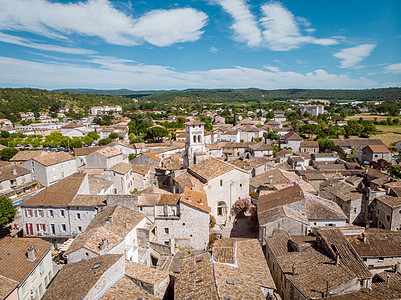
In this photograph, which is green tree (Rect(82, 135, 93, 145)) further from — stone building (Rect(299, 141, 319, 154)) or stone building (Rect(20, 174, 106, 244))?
stone building (Rect(299, 141, 319, 154))

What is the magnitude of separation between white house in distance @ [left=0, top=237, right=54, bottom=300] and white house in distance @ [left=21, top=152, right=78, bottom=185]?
28.0 metres

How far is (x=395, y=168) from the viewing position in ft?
196

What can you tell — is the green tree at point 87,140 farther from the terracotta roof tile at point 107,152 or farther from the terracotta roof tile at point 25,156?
the terracotta roof tile at point 107,152

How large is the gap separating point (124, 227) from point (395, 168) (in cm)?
6307

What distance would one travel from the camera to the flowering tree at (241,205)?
3431cm

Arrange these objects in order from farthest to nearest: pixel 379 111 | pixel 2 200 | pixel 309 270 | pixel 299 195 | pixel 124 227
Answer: pixel 379 111
pixel 2 200
pixel 299 195
pixel 124 227
pixel 309 270

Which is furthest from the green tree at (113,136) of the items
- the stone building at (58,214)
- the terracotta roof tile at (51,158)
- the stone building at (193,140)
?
the stone building at (58,214)

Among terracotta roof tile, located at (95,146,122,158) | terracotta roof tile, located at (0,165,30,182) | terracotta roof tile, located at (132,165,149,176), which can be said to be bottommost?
terracotta roof tile, located at (132,165,149,176)

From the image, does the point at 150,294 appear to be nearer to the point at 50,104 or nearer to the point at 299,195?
the point at 299,195

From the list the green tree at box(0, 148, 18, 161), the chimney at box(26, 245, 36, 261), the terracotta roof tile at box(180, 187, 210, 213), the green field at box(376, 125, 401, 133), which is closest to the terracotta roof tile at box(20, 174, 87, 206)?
the chimney at box(26, 245, 36, 261)

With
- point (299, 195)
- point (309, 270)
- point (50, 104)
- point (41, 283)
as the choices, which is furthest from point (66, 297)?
point (50, 104)

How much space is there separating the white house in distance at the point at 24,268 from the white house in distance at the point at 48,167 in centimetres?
2795

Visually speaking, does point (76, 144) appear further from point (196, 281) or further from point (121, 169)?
point (196, 281)

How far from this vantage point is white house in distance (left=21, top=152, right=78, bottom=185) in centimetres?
4644
